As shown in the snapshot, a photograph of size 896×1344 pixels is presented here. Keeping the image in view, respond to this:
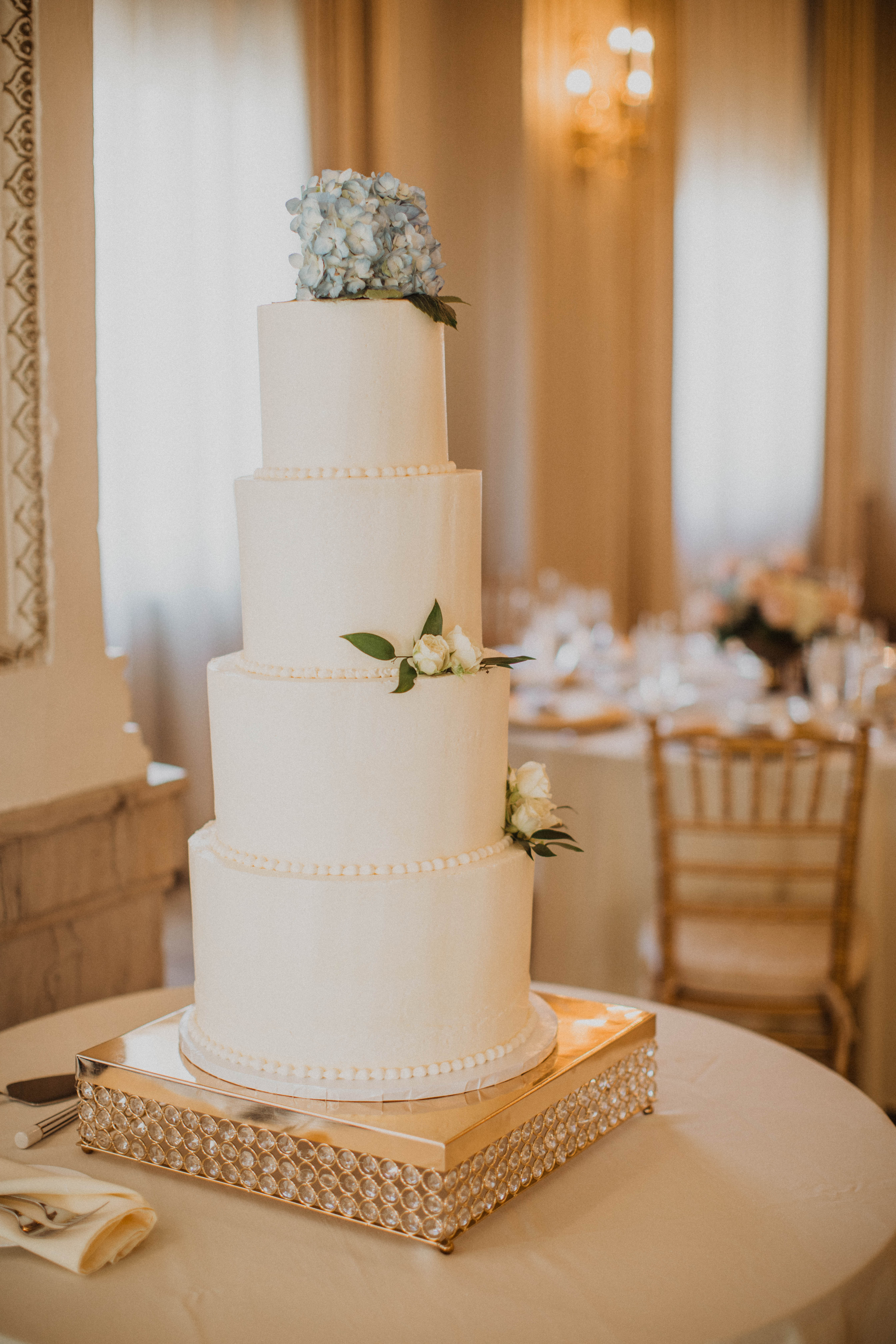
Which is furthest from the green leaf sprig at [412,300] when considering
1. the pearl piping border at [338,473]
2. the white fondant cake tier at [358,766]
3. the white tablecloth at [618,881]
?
the white tablecloth at [618,881]

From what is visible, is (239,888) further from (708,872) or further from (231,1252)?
(708,872)

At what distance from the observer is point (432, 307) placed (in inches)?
63.4

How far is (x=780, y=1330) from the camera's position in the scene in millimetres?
1311

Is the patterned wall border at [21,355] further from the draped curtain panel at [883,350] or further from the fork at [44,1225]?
the draped curtain panel at [883,350]

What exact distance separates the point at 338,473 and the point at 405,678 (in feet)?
0.88

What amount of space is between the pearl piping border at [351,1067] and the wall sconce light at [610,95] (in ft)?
19.9

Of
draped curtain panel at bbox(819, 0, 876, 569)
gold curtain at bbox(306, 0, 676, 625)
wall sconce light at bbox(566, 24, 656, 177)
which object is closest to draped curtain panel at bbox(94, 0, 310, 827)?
gold curtain at bbox(306, 0, 676, 625)

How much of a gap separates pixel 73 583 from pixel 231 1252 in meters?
1.37

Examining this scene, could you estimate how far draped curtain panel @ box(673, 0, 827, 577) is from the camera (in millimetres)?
7738

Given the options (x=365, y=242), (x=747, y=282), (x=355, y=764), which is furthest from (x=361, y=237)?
(x=747, y=282)

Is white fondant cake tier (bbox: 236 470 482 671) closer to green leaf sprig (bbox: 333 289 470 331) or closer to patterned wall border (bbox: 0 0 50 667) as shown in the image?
green leaf sprig (bbox: 333 289 470 331)

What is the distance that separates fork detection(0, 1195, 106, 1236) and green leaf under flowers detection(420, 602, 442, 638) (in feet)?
2.43

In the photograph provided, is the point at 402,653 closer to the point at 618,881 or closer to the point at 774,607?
the point at 618,881

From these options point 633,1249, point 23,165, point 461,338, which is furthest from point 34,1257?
point 461,338
